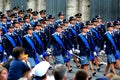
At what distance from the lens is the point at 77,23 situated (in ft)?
70.5

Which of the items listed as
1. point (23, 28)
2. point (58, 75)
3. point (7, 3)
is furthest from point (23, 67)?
point (7, 3)

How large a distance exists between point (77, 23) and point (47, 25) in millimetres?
1163

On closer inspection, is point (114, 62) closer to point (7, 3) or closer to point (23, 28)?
point (23, 28)

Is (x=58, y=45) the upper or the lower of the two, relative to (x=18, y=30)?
lower

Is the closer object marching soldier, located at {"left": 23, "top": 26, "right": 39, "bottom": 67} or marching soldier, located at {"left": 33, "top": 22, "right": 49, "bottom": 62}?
marching soldier, located at {"left": 23, "top": 26, "right": 39, "bottom": 67}

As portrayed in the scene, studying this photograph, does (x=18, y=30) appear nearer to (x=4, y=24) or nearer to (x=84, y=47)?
(x=4, y=24)

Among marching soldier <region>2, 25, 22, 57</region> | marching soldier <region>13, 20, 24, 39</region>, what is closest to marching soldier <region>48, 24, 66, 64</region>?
marching soldier <region>2, 25, 22, 57</region>

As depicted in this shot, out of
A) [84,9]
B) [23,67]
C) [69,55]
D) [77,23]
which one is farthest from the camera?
[84,9]

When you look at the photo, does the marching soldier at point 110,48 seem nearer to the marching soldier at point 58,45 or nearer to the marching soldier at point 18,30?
the marching soldier at point 58,45

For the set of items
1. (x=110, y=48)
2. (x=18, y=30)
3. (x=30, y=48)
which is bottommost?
(x=110, y=48)

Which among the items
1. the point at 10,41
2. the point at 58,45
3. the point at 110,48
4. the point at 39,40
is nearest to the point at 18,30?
the point at 10,41

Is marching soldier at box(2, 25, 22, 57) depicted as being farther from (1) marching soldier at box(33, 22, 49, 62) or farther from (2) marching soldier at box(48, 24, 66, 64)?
(2) marching soldier at box(48, 24, 66, 64)

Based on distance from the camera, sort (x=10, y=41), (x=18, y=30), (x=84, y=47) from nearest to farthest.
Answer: (x=84, y=47)
(x=10, y=41)
(x=18, y=30)

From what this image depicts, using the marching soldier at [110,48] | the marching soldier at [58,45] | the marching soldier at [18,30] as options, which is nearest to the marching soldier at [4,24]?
the marching soldier at [18,30]
